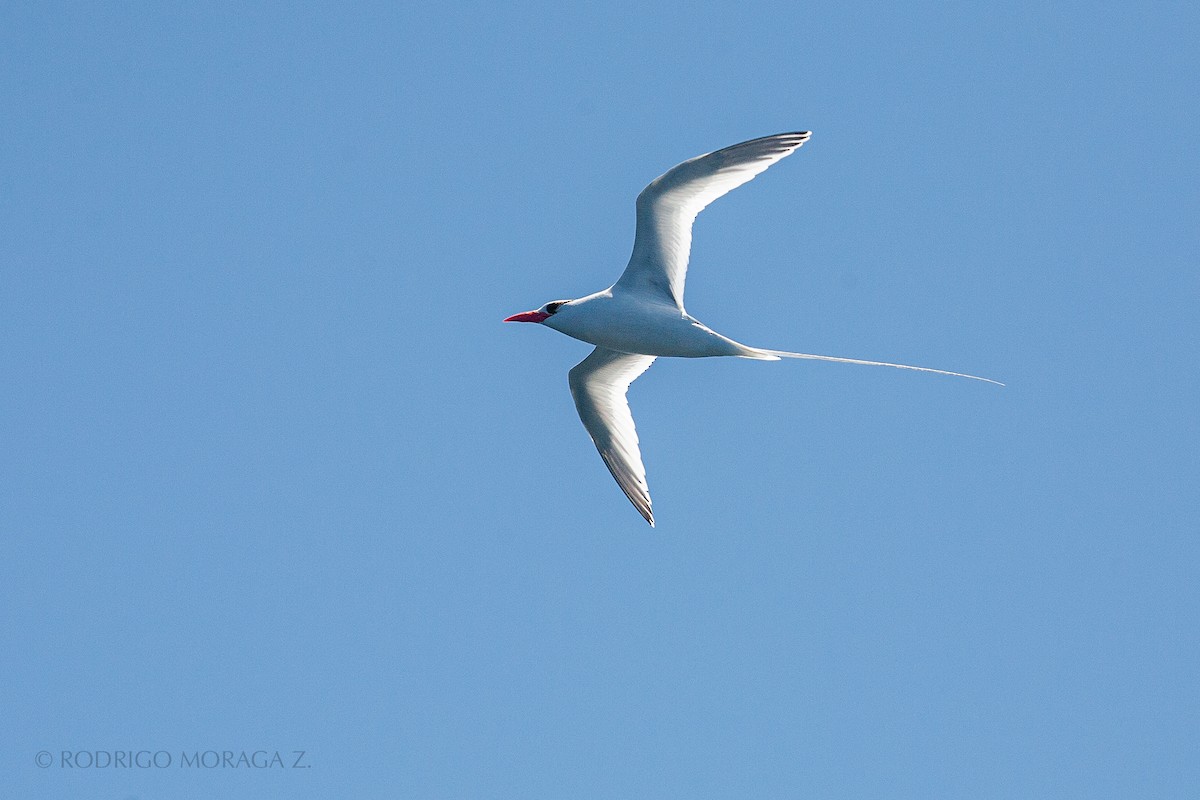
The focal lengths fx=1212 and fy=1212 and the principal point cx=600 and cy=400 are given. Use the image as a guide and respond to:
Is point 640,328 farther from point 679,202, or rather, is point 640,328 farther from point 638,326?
point 679,202

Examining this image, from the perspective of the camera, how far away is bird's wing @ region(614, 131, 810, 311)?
42.1ft

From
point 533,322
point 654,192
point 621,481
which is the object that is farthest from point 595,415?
point 654,192

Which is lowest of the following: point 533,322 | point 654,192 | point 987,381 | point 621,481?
point 621,481

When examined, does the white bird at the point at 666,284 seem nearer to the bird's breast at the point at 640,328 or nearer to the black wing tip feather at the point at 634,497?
the bird's breast at the point at 640,328

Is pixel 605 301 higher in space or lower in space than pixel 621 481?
higher

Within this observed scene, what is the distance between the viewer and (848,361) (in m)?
12.7

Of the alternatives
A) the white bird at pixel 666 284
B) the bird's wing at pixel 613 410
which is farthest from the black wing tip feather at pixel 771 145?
the bird's wing at pixel 613 410

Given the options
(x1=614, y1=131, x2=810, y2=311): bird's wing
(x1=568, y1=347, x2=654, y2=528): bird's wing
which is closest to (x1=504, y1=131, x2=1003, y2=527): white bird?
(x1=614, y1=131, x2=810, y2=311): bird's wing

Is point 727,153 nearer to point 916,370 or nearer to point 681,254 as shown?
point 681,254

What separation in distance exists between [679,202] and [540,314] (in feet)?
7.02

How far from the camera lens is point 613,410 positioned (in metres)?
16.1

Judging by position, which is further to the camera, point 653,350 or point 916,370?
point 653,350

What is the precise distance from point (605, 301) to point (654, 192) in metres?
1.38

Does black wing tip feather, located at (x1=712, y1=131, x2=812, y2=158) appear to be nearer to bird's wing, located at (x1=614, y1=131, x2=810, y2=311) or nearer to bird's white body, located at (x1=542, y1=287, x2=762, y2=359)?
bird's wing, located at (x1=614, y1=131, x2=810, y2=311)
